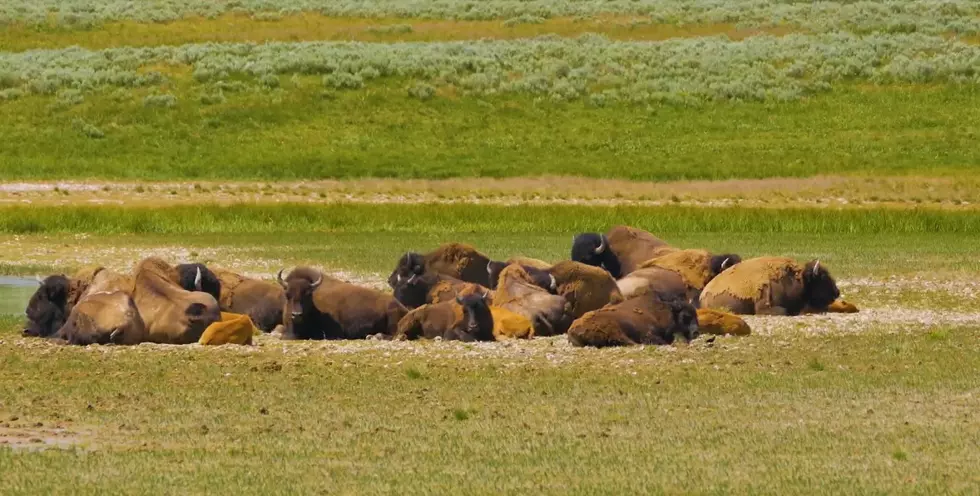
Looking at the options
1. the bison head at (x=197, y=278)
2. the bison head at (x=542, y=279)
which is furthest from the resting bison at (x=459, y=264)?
the bison head at (x=197, y=278)

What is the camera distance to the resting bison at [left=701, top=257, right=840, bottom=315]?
20344mm

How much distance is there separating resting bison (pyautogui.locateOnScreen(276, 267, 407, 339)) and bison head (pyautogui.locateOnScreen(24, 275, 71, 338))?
93.3 inches

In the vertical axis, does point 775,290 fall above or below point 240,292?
below

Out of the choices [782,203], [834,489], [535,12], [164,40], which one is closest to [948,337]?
[834,489]

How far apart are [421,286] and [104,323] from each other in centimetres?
396

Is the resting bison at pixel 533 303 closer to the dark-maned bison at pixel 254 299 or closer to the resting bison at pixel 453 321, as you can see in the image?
the resting bison at pixel 453 321

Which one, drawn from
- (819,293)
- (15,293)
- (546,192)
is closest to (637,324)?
(819,293)

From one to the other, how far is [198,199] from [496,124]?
79.6 feet

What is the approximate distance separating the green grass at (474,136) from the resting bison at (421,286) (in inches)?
1423

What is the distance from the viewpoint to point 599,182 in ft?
179

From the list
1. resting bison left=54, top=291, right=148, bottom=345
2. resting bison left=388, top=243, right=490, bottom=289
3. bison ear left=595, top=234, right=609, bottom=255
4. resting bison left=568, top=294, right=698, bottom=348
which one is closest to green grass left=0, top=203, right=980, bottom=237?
bison ear left=595, top=234, right=609, bottom=255

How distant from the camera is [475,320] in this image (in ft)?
57.3

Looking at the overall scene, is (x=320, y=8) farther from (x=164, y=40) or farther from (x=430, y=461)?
(x=430, y=461)

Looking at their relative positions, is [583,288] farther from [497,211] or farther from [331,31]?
[331,31]
